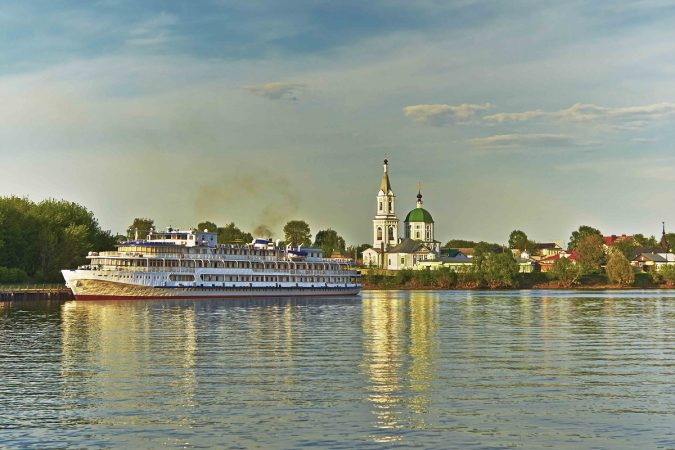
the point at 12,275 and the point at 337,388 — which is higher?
the point at 12,275

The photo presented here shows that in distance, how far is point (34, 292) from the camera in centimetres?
12081

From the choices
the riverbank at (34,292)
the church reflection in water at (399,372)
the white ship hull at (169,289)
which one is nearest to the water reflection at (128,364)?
the church reflection in water at (399,372)

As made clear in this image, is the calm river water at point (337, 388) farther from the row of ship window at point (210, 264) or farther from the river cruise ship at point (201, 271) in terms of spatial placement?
the row of ship window at point (210, 264)

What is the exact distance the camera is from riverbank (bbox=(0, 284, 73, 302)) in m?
116

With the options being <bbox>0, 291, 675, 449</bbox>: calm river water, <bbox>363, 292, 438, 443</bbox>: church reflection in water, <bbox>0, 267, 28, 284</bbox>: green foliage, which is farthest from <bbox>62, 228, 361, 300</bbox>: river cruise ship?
<bbox>363, 292, 438, 443</bbox>: church reflection in water

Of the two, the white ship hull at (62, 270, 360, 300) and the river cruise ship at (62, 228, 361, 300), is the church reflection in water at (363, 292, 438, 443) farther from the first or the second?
the river cruise ship at (62, 228, 361, 300)

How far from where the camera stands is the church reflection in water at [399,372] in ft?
97.9

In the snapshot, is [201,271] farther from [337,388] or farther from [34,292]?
[337,388]

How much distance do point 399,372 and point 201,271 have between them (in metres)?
90.8

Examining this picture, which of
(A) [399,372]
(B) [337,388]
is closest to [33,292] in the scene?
(A) [399,372]

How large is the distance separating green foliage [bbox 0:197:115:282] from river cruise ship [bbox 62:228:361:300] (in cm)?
1105

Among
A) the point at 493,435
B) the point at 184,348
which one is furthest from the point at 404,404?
the point at 184,348

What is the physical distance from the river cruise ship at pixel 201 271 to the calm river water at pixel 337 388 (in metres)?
54.3

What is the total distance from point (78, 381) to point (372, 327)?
3466 centimetres
